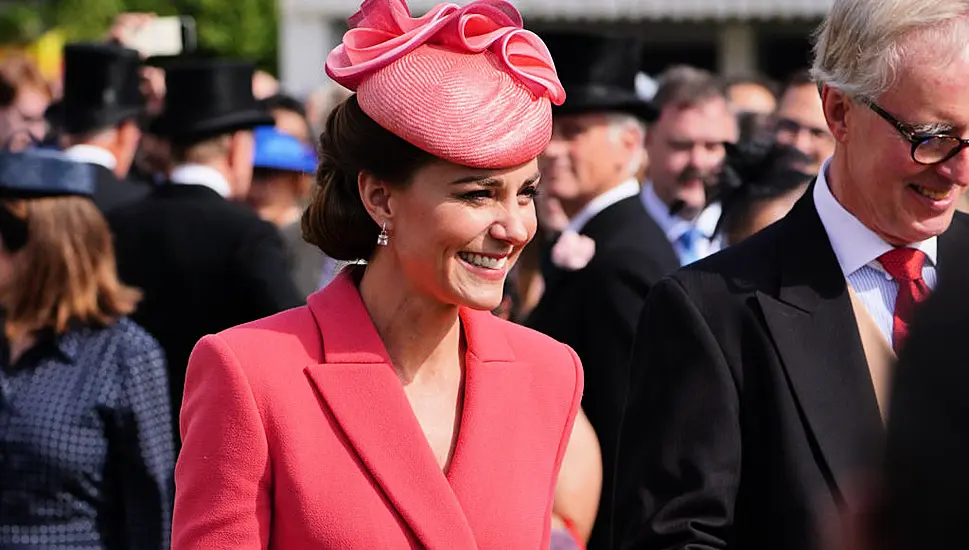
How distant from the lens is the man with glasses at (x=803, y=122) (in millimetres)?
7367

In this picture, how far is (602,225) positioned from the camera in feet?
18.0

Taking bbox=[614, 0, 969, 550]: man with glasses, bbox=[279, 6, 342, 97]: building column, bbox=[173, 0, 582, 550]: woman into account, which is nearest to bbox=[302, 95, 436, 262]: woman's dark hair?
bbox=[173, 0, 582, 550]: woman

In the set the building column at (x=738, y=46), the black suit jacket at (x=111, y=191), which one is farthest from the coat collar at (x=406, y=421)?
the building column at (x=738, y=46)

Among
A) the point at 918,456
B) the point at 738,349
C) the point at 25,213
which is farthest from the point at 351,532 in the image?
the point at 25,213

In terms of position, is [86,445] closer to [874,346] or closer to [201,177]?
[201,177]

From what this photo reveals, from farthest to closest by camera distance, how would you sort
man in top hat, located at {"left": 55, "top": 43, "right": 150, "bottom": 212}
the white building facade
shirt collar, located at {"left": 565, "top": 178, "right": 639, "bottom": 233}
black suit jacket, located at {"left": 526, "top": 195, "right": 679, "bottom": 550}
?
the white building facade
man in top hat, located at {"left": 55, "top": 43, "right": 150, "bottom": 212}
shirt collar, located at {"left": 565, "top": 178, "right": 639, "bottom": 233}
black suit jacket, located at {"left": 526, "top": 195, "right": 679, "bottom": 550}

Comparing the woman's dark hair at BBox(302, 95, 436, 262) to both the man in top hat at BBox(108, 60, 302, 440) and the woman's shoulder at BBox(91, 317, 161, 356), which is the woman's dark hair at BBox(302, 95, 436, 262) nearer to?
the woman's shoulder at BBox(91, 317, 161, 356)

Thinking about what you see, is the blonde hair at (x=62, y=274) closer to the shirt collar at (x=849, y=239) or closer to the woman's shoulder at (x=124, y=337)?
the woman's shoulder at (x=124, y=337)

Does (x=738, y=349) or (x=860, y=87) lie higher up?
(x=860, y=87)

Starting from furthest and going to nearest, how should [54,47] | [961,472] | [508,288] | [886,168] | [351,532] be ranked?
1. [54,47]
2. [508,288]
3. [886,168]
4. [351,532]
5. [961,472]

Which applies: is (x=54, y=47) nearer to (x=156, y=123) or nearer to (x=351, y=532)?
(x=156, y=123)

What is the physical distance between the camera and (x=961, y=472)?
4.20ft

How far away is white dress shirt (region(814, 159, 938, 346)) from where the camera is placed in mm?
3381

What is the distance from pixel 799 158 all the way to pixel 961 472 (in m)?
4.21
